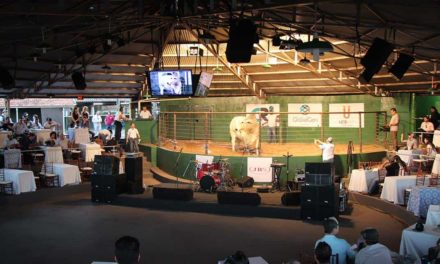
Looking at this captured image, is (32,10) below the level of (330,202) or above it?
above

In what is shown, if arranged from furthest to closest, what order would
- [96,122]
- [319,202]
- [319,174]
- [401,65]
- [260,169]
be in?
[96,122] < [260,169] < [401,65] < [319,174] < [319,202]

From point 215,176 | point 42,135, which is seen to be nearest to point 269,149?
point 215,176

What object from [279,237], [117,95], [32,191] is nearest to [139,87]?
[117,95]

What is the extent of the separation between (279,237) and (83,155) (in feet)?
34.1

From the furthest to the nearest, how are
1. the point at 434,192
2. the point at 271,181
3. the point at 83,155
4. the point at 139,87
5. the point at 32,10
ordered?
the point at 139,87 → the point at 83,155 → the point at 271,181 → the point at 32,10 → the point at 434,192

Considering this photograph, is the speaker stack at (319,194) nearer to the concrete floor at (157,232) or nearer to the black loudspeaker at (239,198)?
the concrete floor at (157,232)

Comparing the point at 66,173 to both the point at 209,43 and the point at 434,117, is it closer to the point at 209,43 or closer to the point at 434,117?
the point at 209,43

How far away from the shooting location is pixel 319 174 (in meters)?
11.6

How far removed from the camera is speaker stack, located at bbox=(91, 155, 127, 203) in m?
13.6

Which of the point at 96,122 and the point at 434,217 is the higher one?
the point at 96,122

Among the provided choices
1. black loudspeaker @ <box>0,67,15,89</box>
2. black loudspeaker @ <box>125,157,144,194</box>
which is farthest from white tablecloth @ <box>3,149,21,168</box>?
black loudspeaker @ <box>125,157,144,194</box>

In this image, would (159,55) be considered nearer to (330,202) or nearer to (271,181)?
(271,181)

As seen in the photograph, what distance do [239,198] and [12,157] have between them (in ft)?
25.4

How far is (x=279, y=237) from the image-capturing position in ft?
33.3
